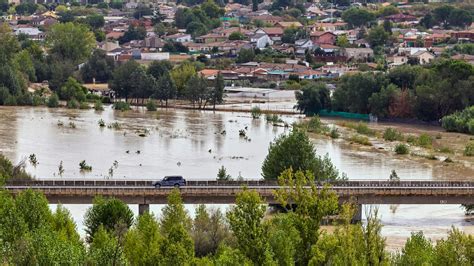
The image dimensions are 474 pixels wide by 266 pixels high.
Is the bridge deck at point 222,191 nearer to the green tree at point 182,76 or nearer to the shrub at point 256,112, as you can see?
the shrub at point 256,112

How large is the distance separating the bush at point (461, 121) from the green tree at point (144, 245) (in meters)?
19.0

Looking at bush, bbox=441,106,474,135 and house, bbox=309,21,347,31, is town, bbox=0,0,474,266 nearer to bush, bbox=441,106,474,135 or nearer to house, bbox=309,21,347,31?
bush, bbox=441,106,474,135

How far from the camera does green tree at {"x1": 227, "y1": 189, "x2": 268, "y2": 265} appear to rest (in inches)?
548

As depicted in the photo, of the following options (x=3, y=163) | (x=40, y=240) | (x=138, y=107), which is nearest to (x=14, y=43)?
(x=138, y=107)

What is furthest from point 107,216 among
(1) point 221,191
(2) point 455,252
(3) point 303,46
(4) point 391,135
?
(3) point 303,46

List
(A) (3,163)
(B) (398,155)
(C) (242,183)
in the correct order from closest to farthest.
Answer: (C) (242,183)
(A) (3,163)
(B) (398,155)

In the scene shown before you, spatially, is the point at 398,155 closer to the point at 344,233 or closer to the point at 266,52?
the point at 344,233

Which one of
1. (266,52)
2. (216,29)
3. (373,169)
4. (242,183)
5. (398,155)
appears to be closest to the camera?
(242,183)

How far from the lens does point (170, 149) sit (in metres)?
28.7

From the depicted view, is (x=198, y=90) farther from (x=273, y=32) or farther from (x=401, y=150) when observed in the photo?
(x=273, y=32)

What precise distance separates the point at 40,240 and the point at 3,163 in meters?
8.71

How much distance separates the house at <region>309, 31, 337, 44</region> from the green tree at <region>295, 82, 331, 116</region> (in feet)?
50.8

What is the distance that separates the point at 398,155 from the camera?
28562 millimetres

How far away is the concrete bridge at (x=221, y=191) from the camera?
19.7 m
